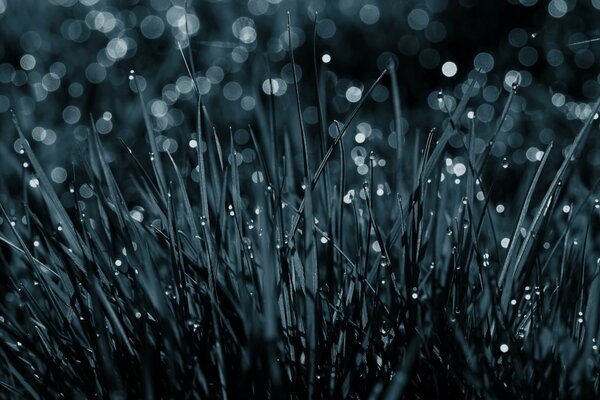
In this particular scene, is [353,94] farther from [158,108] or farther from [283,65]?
[158,108]

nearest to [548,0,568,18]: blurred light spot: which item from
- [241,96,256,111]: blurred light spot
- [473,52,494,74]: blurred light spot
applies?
[473,52,494,74]: blurred light spot

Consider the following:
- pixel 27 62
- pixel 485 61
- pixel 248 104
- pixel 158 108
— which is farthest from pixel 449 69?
pixel 27 62

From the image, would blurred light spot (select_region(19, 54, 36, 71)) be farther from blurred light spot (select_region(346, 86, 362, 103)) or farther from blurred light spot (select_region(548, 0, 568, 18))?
blurred light spot (select_region(548, 0, 568, 18))

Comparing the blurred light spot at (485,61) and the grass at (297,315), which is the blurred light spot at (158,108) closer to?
the blurred light spot at (485,61)

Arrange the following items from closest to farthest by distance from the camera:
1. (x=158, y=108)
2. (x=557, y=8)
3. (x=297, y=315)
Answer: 1. (x=297, y=315)
2. (x=158, y=108)
3. (x=557, y=8)

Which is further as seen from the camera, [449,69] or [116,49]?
[116,49]

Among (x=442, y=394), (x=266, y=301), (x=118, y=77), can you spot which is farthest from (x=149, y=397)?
(x=118, y=77)

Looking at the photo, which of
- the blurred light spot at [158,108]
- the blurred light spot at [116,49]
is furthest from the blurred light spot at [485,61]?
the blurred light spot at [116,49]

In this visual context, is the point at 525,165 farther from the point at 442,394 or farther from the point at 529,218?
the point at 442,394

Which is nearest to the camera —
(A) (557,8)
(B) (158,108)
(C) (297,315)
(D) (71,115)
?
(C) (297,315)

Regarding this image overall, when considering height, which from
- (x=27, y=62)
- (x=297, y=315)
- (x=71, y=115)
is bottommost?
(x=297, y=315)
